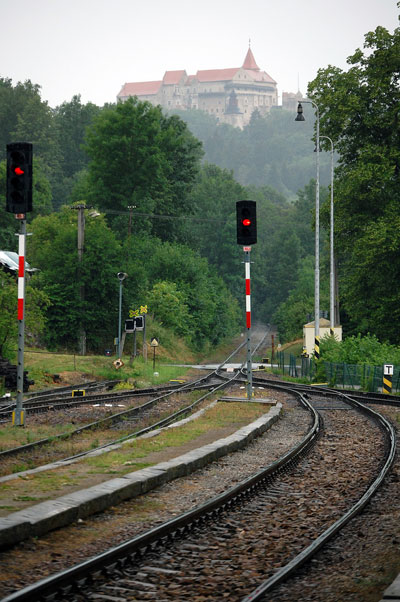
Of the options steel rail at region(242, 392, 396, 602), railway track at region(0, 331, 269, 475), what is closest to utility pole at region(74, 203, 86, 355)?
railway track at region(0, 331, 269, 475)

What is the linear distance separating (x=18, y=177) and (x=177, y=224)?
7452 cm

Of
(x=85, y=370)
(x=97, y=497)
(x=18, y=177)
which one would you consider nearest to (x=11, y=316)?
(x=85, y=370)

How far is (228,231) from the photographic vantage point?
400ft

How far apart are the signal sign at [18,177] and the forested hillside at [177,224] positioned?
21.4m

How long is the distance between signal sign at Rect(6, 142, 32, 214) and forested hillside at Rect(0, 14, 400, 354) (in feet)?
70.3

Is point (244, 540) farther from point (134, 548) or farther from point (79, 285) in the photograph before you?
point (79, 285)

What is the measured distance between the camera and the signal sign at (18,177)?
1888cm

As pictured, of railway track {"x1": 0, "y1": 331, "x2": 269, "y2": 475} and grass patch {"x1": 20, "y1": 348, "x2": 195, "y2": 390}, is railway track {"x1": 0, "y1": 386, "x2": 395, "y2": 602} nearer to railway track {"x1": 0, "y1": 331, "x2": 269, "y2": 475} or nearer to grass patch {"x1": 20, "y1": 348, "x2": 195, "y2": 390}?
railway track {"x1": 0, "y1": 331, "x2": 269, "y2": 475}

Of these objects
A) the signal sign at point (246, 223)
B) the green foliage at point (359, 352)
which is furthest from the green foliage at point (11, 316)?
the signal sign at point (246, 223)

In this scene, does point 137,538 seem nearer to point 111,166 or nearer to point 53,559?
point 53,559

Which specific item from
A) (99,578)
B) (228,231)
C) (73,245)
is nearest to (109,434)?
(99,578)

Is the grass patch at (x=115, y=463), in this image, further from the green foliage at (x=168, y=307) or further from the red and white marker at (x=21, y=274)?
the green foliage at (x=168, y=307)

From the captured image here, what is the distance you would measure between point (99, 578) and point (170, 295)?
6983 centimetres

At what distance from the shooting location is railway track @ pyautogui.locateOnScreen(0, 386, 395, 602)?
7789mm
